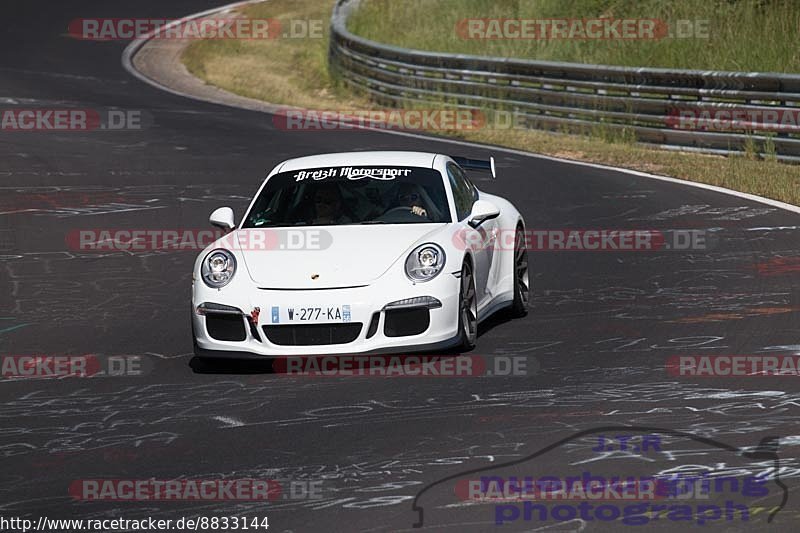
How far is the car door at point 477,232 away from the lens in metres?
10.2

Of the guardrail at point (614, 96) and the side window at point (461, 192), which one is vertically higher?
the guardrail at point (614, 96)

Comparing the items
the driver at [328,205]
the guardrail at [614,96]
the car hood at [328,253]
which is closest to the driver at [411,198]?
the car hood at [328,253]

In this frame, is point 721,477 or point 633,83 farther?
point 633,83

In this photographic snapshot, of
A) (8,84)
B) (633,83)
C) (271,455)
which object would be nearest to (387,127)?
(633,83)

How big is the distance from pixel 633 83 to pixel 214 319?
13770 mm

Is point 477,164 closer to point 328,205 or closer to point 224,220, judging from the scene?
point 328,205

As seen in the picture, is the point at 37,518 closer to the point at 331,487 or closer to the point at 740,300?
the point at 331,487

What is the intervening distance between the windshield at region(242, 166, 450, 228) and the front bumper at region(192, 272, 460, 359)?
106cm

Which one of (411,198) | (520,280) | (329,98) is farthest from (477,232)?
(329,98)

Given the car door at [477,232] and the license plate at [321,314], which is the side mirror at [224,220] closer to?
the license plate at [321,314]

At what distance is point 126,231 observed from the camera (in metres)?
15.6

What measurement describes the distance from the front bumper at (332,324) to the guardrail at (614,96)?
426 inches

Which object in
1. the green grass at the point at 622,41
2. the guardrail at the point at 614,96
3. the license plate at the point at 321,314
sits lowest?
the license plate at the point at 321,314

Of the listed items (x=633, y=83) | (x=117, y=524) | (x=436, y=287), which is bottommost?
(x=117, y=524)
